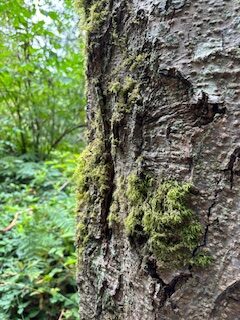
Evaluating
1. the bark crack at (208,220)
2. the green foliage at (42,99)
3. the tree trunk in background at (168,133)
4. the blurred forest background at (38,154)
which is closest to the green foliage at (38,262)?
the blurred forest background at (38,154)

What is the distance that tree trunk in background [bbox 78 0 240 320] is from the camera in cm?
53

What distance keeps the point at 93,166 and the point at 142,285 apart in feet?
0.88

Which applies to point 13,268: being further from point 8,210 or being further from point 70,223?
point 8,210

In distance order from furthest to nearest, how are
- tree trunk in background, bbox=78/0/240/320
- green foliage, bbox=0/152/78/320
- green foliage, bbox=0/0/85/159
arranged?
1. green foliage, bbox=0/0/85/159
2. green foliage, bbox=0/152/78/320
3. tree trunk in background, bbox=78/0/240/320

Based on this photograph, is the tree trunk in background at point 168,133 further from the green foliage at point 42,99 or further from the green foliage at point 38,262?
A: the green foliage at point 42,99

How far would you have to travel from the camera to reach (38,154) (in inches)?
137

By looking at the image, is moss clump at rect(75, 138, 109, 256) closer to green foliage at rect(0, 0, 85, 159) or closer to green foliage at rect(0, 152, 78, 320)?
green foliage at rect(0, 152, 78, 320)

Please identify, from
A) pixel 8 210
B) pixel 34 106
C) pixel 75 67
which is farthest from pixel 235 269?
pixel 34 106

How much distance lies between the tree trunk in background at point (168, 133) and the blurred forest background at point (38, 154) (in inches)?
7.0

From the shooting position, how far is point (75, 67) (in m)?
2.64

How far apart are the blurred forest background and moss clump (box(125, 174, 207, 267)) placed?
0.36m

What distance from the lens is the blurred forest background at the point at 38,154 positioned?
4.77ft

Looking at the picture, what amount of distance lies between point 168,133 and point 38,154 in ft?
9.92

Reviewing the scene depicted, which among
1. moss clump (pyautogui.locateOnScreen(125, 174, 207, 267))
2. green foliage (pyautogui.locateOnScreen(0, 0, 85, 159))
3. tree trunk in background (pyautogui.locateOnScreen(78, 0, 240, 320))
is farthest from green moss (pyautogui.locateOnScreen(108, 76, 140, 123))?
green foliage (pyautogui.locateOnScreen(0, 0, 85, 159))
